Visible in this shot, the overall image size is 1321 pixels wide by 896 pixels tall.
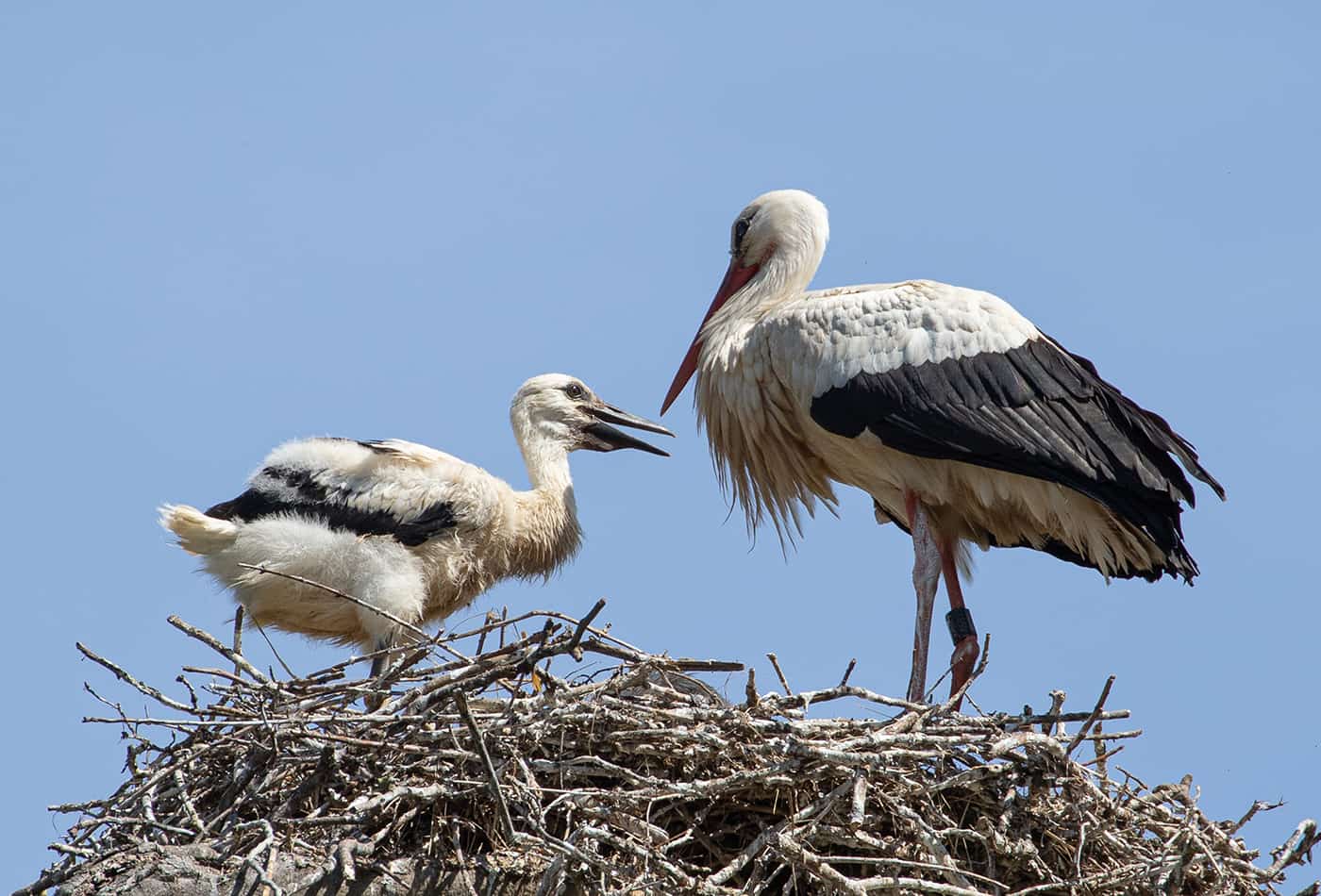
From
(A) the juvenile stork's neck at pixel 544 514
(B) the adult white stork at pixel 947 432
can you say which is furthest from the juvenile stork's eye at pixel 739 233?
(A) the juvenile stork's neck at pixel 544 514

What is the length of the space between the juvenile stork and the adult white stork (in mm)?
905

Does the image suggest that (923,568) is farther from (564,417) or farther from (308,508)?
(308,508)

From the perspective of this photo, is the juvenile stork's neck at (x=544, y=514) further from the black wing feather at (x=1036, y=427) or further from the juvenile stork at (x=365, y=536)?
the black wing feather at (x=1036, y=427)

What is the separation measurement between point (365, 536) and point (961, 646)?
7.06ft

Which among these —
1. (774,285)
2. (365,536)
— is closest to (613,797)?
(365,536)

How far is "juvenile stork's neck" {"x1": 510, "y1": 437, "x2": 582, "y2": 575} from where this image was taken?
7.04m

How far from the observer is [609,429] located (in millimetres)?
7578

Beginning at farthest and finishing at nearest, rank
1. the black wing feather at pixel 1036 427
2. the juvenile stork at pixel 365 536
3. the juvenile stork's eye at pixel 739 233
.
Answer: the juvenile stork's eye at pixel 739 233 < the juvenile stork at pixel 365 536 < the black wing feather at pixel 1036 427

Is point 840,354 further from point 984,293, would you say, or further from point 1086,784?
point 1086,784

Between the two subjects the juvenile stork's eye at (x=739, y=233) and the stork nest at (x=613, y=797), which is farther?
the juvenile stork's eye at (x=739, y=233)

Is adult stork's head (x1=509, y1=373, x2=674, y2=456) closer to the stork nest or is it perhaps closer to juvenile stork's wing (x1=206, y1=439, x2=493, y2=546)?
juvenile stork's wing (x1=206, y1=439, x2=493, y2=546)

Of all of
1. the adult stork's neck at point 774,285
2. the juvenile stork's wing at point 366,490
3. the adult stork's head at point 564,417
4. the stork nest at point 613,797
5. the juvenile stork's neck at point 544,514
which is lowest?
the stork nest at point 613,797

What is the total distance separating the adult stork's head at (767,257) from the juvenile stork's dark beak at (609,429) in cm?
28

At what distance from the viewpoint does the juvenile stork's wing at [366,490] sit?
645 cm
